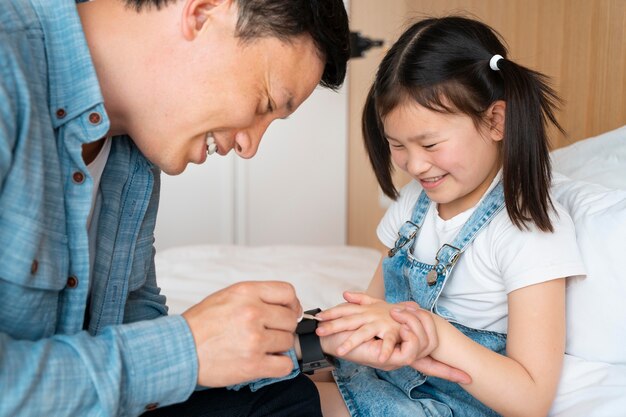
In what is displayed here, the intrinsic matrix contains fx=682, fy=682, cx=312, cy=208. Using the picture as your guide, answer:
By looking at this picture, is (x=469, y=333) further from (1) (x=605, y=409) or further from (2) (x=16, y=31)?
(2) (x=16, y=31)

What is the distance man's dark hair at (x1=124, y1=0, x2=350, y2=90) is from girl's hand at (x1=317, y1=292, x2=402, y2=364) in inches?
15.2

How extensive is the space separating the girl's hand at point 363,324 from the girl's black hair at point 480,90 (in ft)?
0.91

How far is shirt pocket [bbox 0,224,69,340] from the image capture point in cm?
81

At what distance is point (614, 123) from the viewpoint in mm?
1445

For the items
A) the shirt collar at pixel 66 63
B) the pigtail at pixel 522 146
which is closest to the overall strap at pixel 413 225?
the pigtail at pixel 522 146

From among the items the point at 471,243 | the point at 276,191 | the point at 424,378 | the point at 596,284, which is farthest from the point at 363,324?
the point at 276,191

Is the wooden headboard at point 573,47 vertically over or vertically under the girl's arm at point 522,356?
over

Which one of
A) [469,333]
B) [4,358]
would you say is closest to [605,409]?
[469,333]

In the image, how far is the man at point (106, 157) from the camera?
0.79 meters

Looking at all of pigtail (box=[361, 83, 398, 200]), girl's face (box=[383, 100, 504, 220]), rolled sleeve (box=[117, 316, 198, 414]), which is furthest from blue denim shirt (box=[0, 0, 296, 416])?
pigtail (box=[361, 83, 398, 200])

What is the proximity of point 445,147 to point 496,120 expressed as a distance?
0.37 feet

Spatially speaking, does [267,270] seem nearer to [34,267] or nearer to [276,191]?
[34,267]

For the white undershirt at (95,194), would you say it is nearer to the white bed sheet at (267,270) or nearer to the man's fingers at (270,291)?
the man's fingers at (270,291)

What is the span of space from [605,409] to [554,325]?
139 mm
